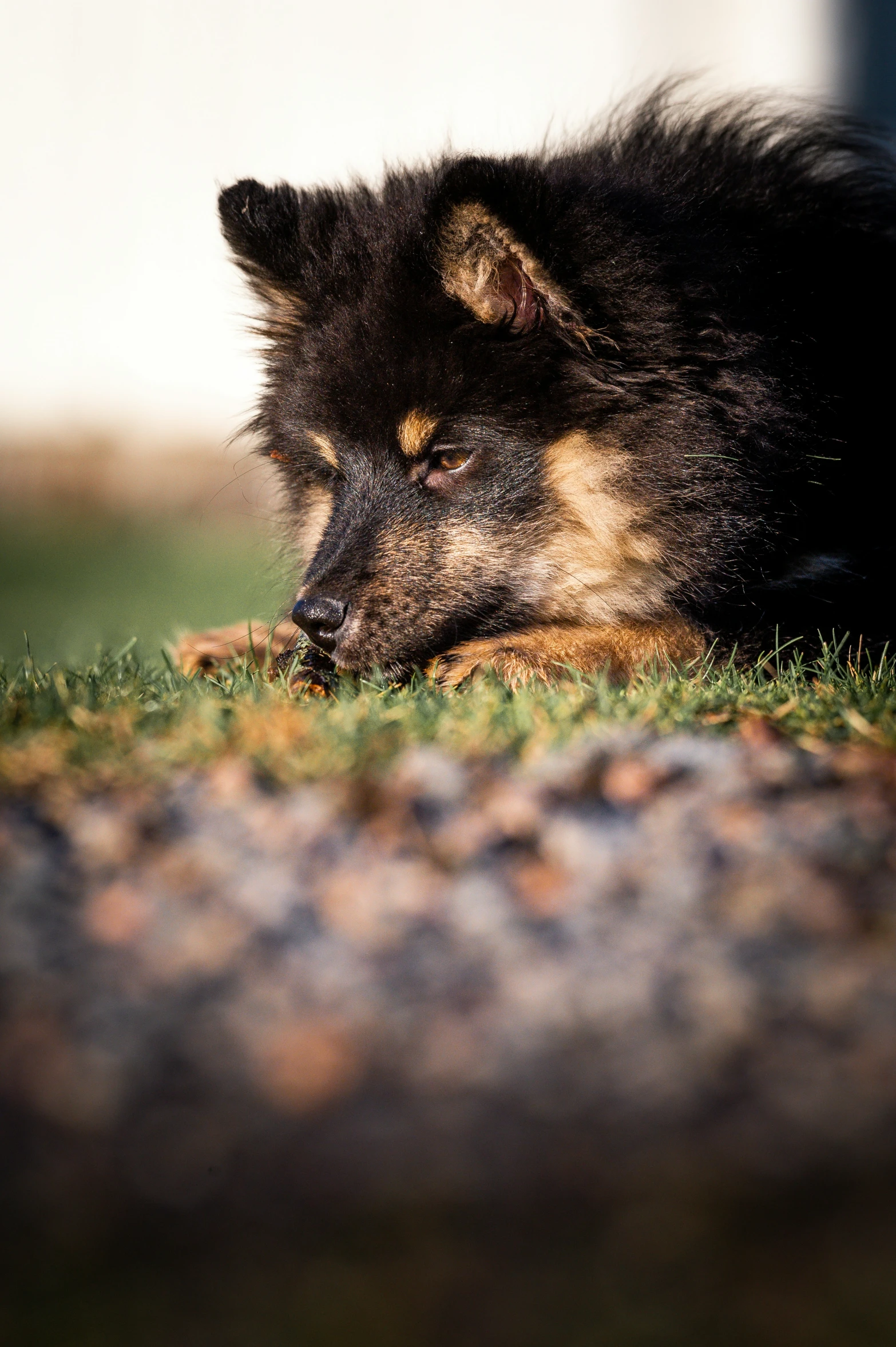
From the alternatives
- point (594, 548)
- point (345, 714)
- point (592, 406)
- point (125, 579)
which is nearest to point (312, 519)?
point (594, 548)

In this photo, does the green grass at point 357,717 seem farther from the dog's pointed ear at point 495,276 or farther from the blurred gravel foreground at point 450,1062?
the dog's pointed ear at point 495,276

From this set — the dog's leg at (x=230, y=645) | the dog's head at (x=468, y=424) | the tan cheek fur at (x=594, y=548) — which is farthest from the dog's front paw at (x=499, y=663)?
the dog's leg at (x=230, y=645)

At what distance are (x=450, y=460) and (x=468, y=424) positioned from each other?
15 cm

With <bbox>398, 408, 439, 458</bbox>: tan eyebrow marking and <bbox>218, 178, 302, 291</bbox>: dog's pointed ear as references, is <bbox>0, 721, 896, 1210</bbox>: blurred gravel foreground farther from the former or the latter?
<bbox>218, 178, 302, 291</bbox>: dog's pointed ear

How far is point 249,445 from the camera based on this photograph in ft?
15.7

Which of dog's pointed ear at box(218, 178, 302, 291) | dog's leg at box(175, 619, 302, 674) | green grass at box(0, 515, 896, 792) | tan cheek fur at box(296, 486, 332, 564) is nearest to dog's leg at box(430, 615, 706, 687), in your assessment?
green grass at box(0, 515, 896, 792)

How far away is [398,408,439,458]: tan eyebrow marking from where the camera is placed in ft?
12.3

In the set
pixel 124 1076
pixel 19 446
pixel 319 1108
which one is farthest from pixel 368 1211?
pixel 19 446

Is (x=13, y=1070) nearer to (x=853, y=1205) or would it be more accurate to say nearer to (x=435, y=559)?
(x=853, y=1205)

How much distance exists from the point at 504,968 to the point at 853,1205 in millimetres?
667

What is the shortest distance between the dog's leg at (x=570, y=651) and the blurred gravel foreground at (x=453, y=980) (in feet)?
3.15

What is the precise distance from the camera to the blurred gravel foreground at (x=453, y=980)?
1585 mm

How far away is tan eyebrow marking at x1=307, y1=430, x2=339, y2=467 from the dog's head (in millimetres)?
12

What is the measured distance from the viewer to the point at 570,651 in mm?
3713
